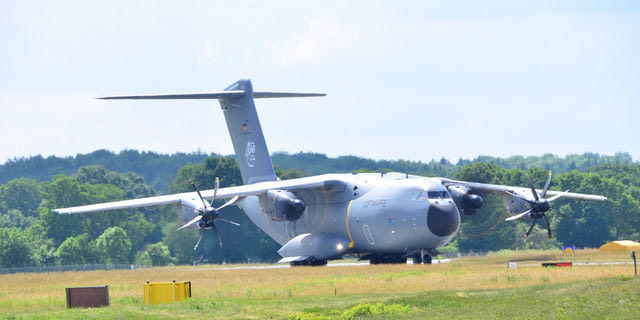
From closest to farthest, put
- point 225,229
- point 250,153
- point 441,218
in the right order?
point 441,218 < point 250,153 < point 225,229

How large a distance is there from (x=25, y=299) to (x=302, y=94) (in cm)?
2599

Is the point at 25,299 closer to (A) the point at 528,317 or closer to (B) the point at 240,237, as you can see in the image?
(A) the point at 528,317

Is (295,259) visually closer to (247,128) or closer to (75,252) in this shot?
(247,128)

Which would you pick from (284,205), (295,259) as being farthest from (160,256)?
(284,205)

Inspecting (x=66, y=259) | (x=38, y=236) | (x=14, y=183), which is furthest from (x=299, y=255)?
(x=14, y=183)

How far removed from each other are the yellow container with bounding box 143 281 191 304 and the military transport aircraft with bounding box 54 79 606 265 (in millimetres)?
11667

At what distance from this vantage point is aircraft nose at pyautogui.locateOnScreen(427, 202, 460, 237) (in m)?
44.8

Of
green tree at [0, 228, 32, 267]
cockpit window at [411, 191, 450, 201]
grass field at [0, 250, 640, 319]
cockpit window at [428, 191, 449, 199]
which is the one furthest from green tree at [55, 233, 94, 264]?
cockpit window at [428, 191, 449, 199]

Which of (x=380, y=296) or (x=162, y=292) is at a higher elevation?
(x=162, y=292)

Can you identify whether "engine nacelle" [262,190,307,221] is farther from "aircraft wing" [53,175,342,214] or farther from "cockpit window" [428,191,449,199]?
"cockpit window" [428,191,449,199]

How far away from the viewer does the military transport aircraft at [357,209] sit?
45.4m

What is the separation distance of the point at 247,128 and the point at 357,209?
1129 cm

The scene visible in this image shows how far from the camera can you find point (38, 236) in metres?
114

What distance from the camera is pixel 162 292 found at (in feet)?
107
